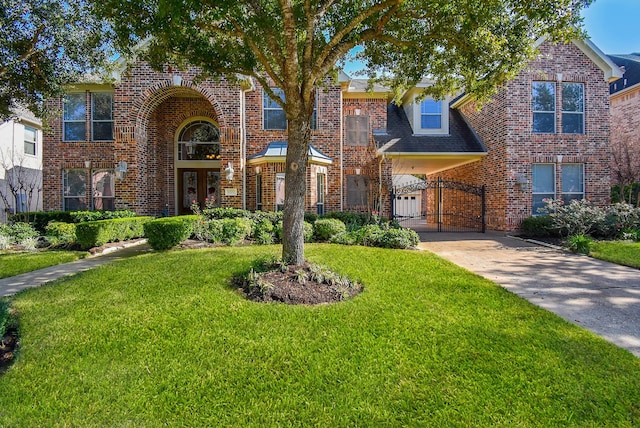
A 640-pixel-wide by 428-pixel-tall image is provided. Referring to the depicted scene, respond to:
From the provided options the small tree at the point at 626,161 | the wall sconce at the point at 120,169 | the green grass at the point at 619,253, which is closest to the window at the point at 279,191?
the wall sconce at the point at 120,169

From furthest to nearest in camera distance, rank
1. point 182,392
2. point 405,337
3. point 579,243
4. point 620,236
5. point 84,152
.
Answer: point 84,152
point 620,236
point 579,243
point 405,337
point 182,392

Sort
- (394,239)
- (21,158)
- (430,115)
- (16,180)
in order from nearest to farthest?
1. (394,239)
2. (430,115)
3. (21,158)
4. (16,180)

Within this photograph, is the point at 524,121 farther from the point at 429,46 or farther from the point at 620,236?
the point at 429,46

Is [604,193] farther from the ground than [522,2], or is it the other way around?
[522,2]

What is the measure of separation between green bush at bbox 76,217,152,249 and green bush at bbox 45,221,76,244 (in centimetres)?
81

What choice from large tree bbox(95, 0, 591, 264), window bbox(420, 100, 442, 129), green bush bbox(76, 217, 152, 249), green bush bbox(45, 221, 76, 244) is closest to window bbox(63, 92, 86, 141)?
green bush bbox(45, 221, 76, 244)

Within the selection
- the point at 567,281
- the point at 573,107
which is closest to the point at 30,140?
the point at 567,281

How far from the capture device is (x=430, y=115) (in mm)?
14828

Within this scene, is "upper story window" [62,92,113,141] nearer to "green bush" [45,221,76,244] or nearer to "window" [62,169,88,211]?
"window" [62,169,88,211]

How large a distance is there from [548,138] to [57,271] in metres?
16.1

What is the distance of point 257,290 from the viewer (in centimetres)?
481

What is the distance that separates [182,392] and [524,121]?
1433 cm

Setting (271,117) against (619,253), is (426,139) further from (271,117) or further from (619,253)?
(619,253)

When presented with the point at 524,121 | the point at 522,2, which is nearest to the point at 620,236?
the point at 524,121
